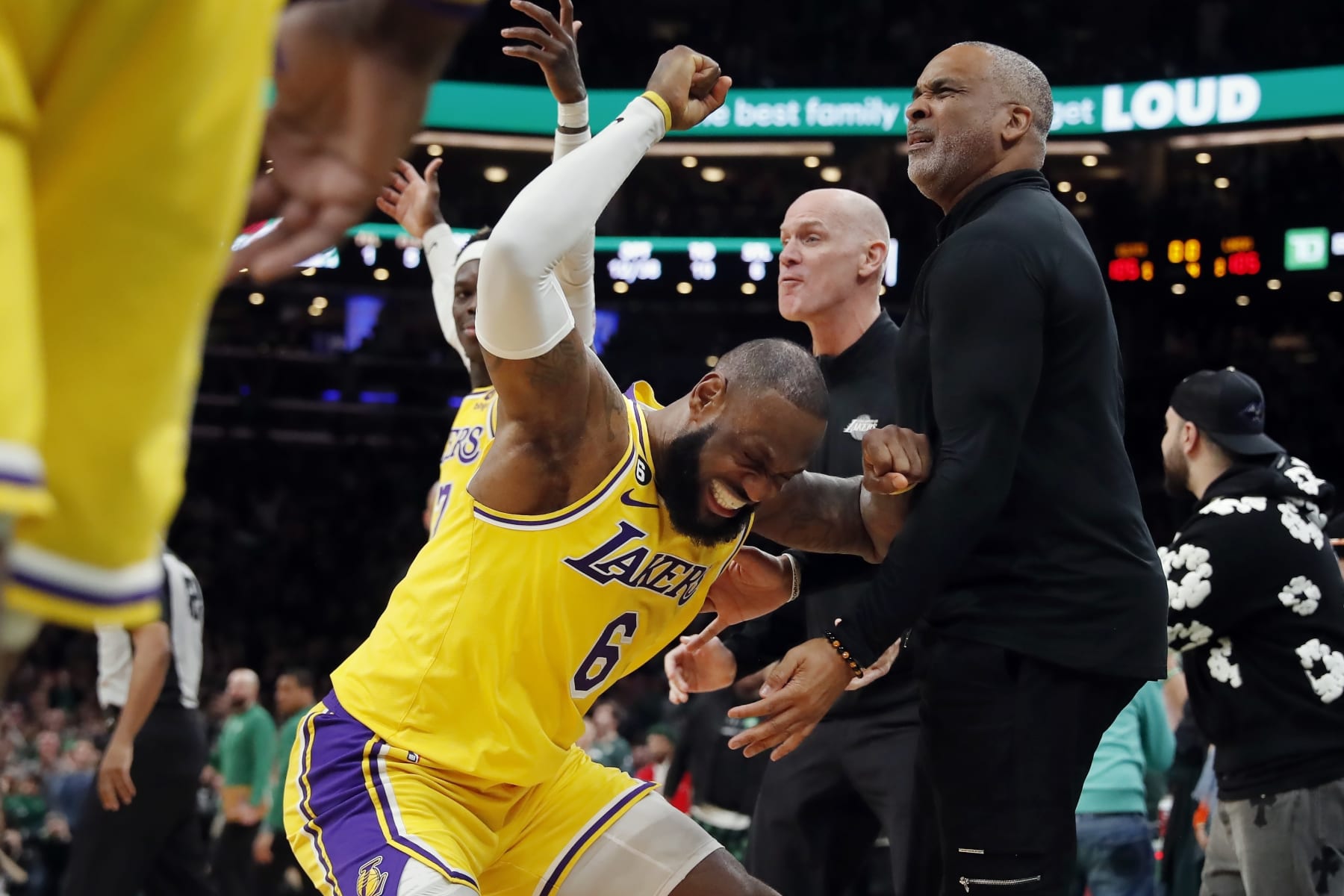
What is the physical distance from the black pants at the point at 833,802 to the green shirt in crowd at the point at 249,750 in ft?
20.8

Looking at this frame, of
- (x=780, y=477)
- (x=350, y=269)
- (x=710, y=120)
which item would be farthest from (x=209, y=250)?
(x=350, y=269)

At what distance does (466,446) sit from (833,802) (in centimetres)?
150

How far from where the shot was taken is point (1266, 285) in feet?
67.5

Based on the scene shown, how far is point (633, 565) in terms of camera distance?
10.6 feet

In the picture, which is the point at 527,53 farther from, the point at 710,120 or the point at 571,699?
the point at 710,120

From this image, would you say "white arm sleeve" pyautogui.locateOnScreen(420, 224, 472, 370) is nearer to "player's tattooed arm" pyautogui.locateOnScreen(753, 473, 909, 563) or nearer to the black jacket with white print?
"player's tattooed arm" pyautogui.locateOnScreen(753, 473, 909, 563)

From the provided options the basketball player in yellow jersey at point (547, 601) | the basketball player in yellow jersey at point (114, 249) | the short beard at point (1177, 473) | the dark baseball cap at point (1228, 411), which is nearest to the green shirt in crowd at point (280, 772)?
the short beard at point (1177, 473)

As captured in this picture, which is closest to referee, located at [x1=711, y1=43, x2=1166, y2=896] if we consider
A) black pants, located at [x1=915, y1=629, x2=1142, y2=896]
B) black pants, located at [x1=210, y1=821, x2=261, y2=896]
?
black pants, located at [x1=915, y1=629, x2=1142, y2=896]

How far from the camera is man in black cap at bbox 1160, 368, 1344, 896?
4.28 meters

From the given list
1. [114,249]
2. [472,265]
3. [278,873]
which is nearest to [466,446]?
[472,265]

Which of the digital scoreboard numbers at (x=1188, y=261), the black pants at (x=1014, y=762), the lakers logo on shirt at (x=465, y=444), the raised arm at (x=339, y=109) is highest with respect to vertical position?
the digital scoreboard numbers at (x=1188, y=261)

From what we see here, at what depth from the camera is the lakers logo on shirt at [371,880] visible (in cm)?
296

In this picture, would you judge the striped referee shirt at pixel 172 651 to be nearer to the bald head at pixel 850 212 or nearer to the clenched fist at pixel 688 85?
the bald head at pixel 850 212

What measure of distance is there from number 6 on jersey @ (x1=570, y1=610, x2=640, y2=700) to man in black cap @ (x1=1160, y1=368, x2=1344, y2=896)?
5.71 ft
